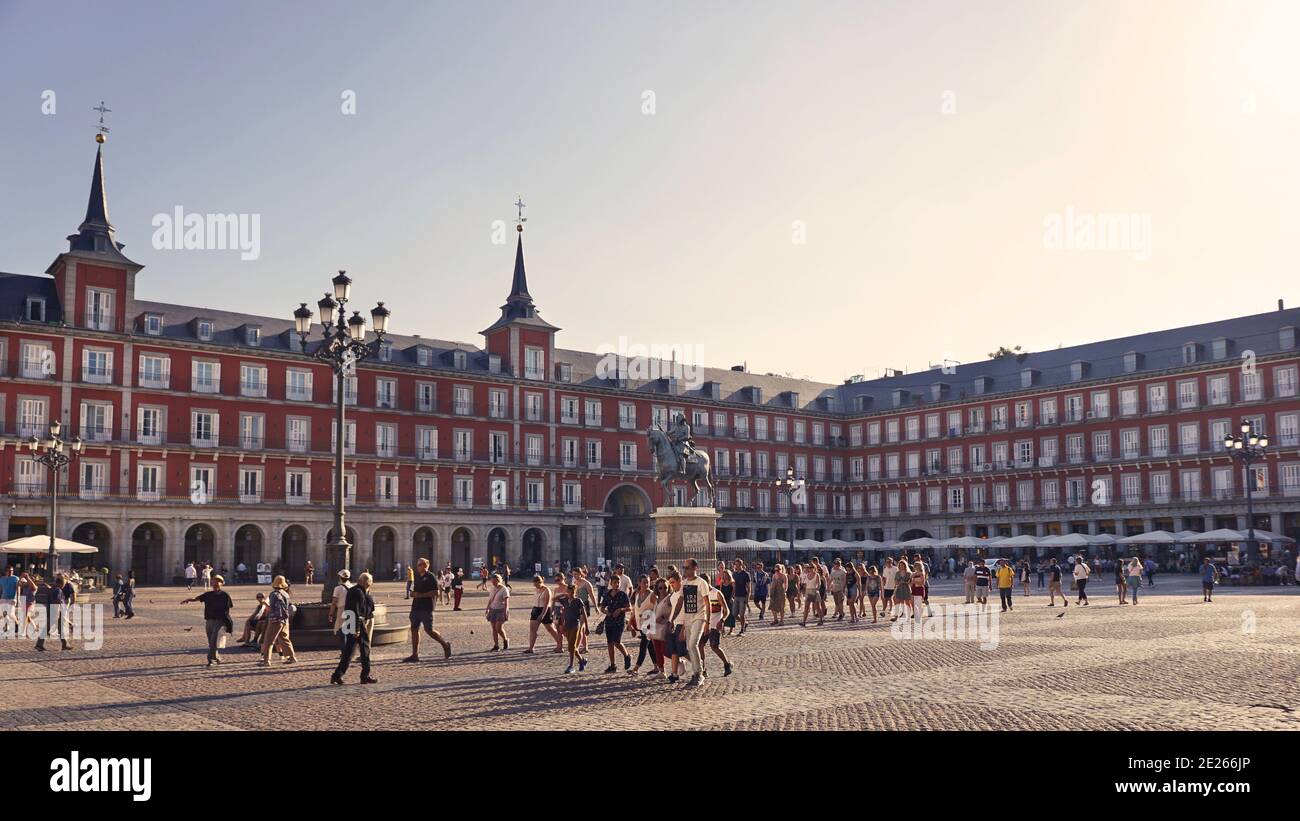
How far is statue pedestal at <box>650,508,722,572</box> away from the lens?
30.0 meters

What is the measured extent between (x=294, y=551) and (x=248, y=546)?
2.38 m

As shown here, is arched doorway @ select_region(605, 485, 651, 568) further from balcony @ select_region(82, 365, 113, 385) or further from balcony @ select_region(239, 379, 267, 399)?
balcony @ select_region(82, 365, 113, 385)

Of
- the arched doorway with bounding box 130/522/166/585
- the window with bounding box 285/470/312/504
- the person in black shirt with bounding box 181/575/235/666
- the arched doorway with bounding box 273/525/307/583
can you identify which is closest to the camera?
the person in black shirt with bounding box 181/575/235/666

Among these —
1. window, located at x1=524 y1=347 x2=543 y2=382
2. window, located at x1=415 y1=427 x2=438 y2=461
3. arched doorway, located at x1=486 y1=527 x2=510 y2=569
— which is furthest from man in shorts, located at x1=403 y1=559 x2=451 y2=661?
window, located at x1=524 y1=347 x2=543 y2=382

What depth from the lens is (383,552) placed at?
5709 centimetres

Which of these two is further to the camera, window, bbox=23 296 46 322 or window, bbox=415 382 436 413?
window, bbox=415 382 436 413

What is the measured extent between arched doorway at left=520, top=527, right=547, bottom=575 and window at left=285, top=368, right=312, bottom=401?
14810 millimetres

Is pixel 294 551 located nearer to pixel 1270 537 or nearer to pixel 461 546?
pixel 461 546

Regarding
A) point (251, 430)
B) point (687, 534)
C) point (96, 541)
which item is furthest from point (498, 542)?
point (687, 534)

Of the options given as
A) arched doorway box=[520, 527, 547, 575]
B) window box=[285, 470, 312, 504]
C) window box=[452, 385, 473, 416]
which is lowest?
arched doorway box=[520, 527, 547, 575]

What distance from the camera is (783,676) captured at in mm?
14273

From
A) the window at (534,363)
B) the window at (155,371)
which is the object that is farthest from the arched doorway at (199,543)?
the window at (534,363)
